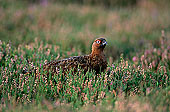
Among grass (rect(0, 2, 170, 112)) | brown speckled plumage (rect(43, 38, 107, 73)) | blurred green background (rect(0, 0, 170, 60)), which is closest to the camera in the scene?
grass (rect(0, 2, 170, 112))

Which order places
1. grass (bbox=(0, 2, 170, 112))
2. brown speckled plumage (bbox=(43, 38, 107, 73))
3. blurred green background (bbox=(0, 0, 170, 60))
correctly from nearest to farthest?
grass (bbox=(0, 2, 170, 112)) < brown speckled plumage (bbox=(43, 38, 107, 73)) < blurred green background (bbox=(0, 0, 170, 60))

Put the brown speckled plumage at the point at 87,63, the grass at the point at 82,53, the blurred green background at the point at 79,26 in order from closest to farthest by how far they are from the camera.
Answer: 1. the grass at the point at 82,53
2. the brown speckled plumage at the point at 87,63
3. the blurred green background at the point at 79,26

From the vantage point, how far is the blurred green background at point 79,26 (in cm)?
737

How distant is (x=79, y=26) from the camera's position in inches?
379

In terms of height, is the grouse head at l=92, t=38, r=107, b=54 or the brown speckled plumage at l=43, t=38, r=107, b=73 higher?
the grouse head at l=92, t=38, r=107, b=54

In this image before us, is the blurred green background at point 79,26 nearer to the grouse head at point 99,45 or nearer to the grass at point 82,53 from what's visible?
the grass at point 82,53

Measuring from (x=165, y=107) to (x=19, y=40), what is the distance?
5.17m

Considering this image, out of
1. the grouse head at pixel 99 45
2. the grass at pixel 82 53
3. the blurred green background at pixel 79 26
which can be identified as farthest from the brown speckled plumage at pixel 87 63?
the blurred green background at pixel 79 26

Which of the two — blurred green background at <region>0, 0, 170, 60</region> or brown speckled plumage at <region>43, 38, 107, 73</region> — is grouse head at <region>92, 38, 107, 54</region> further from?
blurred green background at <region>0, 0, 170, 60</region>

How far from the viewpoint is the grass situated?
10.2 feet

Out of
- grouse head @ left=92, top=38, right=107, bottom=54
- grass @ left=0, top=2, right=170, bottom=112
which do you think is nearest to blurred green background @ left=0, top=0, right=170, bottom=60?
grass @ left=0, top=2, right=170, bottom=112

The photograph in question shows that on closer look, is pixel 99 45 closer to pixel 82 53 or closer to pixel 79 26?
pixel 82 53

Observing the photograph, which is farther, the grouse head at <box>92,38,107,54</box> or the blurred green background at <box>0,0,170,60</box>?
the blurred green background at <box>0,0,170,60</box>

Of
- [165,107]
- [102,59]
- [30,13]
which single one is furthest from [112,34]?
[165,107]
